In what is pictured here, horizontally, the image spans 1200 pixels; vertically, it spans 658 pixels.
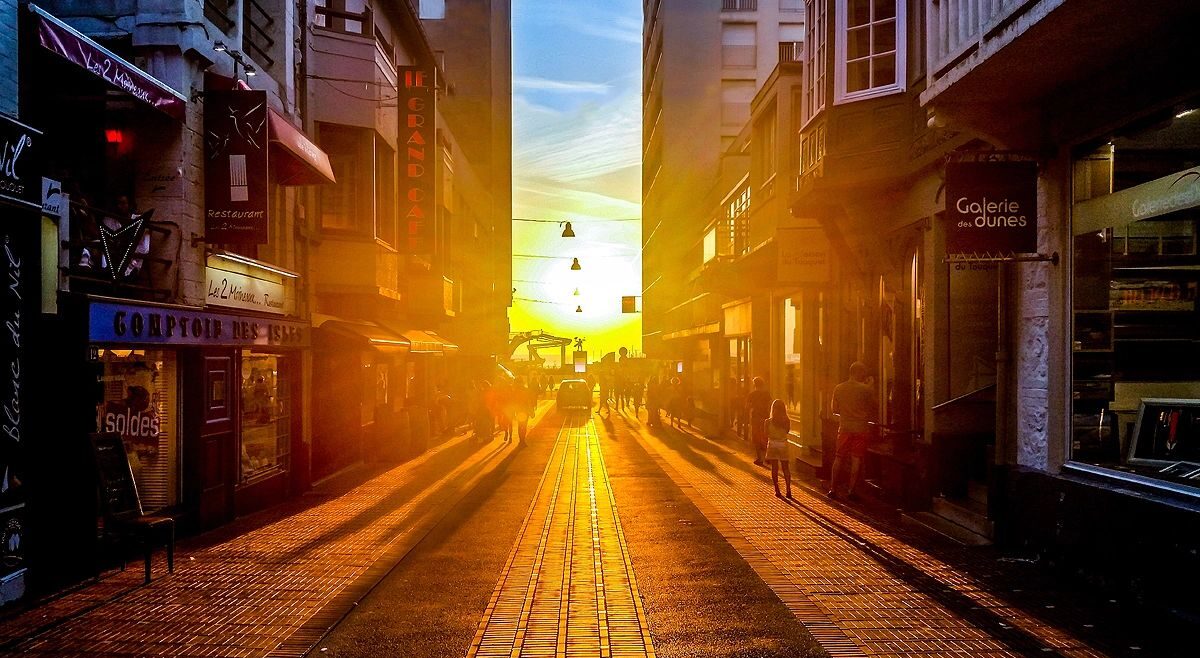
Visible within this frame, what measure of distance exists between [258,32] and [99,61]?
20.6 feet

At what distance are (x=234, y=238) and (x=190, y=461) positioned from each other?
272 cm

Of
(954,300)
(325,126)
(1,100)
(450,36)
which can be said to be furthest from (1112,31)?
(450,36)

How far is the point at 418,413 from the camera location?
79.4 feet

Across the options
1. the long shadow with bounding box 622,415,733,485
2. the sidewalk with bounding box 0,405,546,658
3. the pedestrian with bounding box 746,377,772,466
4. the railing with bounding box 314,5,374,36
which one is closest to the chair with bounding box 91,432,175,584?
the sidewalk with bounding box 0,405,546,658

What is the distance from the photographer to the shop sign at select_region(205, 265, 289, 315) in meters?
12.6

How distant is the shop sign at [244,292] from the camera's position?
12.6m

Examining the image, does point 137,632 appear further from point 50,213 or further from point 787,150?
point 787,150

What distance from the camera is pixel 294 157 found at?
14.2 metres

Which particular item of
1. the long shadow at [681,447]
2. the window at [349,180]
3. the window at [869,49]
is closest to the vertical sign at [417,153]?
the window at [349,180]

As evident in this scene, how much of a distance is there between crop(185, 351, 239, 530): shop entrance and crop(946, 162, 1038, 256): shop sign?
28.7ft

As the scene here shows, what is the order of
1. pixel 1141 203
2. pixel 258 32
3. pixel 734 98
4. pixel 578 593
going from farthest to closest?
pixel 734 98 < pixel 258 32 < pixel 578 593 < pixel 1141 203

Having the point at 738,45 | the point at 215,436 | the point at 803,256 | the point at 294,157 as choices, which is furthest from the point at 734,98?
the point at 215,436

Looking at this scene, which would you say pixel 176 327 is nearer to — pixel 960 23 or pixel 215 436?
pixel 215 436

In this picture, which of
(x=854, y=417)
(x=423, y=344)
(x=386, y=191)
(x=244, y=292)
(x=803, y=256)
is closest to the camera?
(x=244, y=292)
